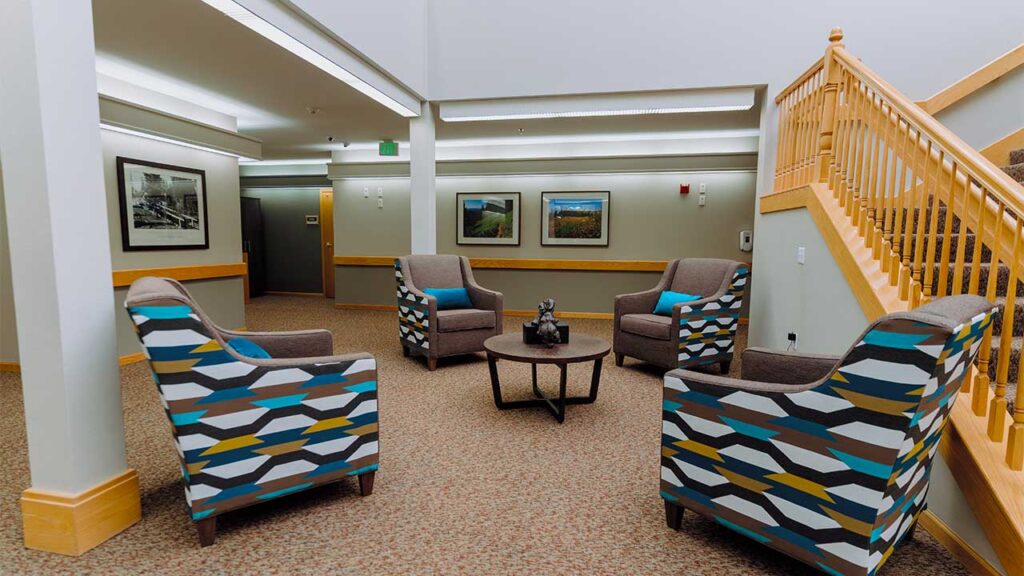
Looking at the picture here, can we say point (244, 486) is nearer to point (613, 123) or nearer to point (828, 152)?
point (828, 152)

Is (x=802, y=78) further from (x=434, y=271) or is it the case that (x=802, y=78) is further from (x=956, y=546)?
(x=434, y=271)

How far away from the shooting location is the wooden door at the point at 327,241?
32.6 feet

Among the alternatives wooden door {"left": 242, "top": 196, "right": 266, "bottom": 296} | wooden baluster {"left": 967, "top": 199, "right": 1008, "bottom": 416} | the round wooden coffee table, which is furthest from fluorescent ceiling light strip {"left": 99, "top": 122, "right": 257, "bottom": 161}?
wooden baluster {"left": 967, "top": 199, "right": 1008, "bottom": 416}

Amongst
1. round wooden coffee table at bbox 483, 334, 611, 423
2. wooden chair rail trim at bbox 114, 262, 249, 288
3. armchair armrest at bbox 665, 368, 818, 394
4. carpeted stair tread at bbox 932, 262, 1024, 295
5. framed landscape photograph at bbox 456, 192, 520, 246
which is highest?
Result: framed landscape photograph at bbox 456, 192, 520, 246

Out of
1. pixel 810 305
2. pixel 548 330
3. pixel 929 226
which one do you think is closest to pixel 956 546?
pixel 929 226

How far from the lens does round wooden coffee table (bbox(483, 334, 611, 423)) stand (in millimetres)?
3240

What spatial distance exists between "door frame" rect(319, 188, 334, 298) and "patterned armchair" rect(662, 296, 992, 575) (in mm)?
9116

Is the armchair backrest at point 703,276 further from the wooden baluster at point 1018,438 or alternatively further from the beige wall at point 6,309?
the beige wall at point 6,309

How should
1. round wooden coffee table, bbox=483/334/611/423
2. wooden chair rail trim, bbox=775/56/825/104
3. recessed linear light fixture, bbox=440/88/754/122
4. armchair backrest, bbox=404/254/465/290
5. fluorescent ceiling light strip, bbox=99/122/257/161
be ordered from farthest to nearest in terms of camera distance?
armchair backrest, bbox=404/254/465/290 → recessed linear light fixture, bbox=440/88/754/122 → fluorescent ceiling light strip, bbox=99/122/257/161 → wooden chair rail trim, bbox=775/56/825/104 → round wooden coffee table, bbox=483/334/611/423

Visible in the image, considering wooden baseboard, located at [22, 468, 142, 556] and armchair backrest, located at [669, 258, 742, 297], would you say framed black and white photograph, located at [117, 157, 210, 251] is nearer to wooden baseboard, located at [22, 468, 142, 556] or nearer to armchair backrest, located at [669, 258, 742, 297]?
wooden baseboard, located at [22, 468, 142, 556]

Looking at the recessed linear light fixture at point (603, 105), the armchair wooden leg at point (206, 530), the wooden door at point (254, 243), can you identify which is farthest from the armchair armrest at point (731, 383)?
the wooden door at point (254, 243)

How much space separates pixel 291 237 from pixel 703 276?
843cm

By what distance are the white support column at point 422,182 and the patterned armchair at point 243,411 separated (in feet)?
11.1

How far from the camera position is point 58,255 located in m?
1.89
